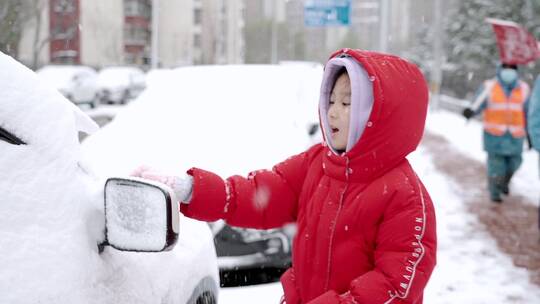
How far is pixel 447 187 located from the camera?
9.15m

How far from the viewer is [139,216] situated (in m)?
1.53

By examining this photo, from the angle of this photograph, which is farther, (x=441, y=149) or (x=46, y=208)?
(x=441, y=149)

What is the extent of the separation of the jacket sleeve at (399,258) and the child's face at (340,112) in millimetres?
264

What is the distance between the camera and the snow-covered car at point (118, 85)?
85.6 feet

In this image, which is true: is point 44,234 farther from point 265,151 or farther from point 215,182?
point 265,151

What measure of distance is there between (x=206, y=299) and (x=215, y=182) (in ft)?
1.34

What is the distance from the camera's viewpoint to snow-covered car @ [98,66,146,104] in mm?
26078

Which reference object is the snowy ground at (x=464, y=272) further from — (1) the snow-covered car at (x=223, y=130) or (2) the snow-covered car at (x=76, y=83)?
(2) the snow-covered car at (x=76, y=83)

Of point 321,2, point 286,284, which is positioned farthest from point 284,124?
point 321,2

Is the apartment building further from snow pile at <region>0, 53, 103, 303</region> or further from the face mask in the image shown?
snow pile at <region>0, 53, 103, 303</region>

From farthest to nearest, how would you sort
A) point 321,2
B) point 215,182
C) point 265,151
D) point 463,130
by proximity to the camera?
point 321,2 < point 463,130 < point 265,151 < point 215,182

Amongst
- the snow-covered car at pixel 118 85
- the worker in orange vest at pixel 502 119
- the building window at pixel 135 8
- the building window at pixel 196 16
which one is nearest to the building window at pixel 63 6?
the snow-covered car at pixel 118 85

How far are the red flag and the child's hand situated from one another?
6558 millimetres

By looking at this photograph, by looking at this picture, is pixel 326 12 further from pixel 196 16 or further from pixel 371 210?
pixel 196 16
